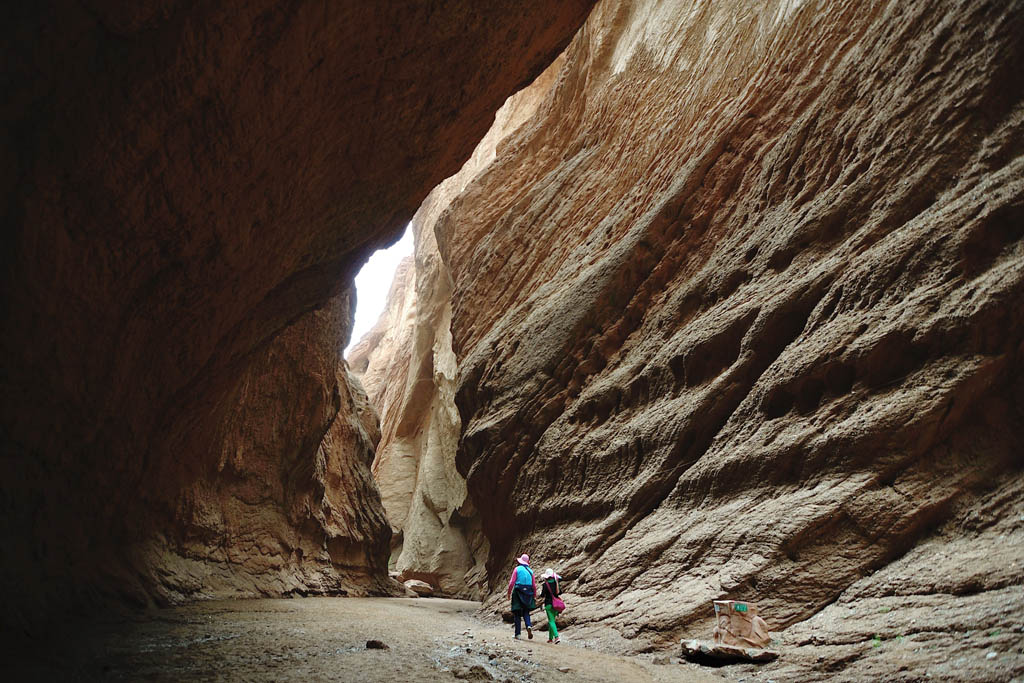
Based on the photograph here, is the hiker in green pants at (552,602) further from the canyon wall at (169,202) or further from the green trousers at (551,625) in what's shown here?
the canyon wall at (169,202)

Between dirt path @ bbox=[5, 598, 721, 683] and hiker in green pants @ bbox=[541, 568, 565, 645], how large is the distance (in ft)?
0.66

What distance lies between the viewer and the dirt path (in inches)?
155

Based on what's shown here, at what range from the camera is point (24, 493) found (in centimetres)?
511

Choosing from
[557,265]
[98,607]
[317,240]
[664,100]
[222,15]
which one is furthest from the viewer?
[557,265]

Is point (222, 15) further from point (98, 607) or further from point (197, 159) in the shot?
point (98, 607)

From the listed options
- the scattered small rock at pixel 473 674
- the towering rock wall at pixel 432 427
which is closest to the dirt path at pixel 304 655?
the scattered small rock at pixel 473 674

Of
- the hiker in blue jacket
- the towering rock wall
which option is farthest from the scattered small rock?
the towering rock wall

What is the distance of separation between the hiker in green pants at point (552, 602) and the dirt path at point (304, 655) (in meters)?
0.20

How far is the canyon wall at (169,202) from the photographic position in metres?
4.34

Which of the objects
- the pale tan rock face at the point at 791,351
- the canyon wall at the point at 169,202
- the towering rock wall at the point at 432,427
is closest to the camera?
the canyon wall at the point at 169,202

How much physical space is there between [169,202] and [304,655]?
12.7ft

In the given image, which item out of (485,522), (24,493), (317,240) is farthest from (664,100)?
(24,493)

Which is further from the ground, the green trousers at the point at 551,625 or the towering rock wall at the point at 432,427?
the towering rock wall at the point at 432,427

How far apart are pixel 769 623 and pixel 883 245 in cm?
436
